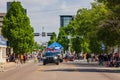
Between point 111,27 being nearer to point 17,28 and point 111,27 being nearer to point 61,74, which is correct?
point 61,74

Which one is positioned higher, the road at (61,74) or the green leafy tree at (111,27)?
the green leafy tree at (111,27)

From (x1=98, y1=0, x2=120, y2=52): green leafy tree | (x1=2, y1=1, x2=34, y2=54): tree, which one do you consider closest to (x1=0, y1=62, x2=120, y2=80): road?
(x1=98, y1=0, x2=120, y2=52): green leafy tree

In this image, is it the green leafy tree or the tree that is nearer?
the green leafy tree

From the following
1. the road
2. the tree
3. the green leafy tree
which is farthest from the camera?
the tree

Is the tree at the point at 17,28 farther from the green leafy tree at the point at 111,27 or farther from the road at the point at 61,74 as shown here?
the road at the point at 61,74

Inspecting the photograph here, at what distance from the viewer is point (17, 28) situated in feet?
290

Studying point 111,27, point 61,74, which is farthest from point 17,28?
point 61,74

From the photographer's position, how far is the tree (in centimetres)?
8738

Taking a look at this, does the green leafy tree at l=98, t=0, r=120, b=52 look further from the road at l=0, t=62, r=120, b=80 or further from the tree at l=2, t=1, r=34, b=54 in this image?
the tree at l=2, t=1, r=34, b=54

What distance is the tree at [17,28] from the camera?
8738cm

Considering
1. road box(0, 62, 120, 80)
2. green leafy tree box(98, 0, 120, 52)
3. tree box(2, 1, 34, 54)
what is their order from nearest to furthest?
1. road box(0, 62, 120, 80)
2. green leafy tree box(98, 0, 120, 52)
3. tree box(2, 1, 34, 54)

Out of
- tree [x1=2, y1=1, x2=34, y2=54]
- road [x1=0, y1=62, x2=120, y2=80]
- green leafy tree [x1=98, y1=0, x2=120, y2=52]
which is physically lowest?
road [x1=0, y1=62, x2=120, y2=80]

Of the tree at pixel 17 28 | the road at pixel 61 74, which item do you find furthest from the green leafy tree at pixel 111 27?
the tree at pixel 17 28

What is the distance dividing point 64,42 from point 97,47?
6555cm
